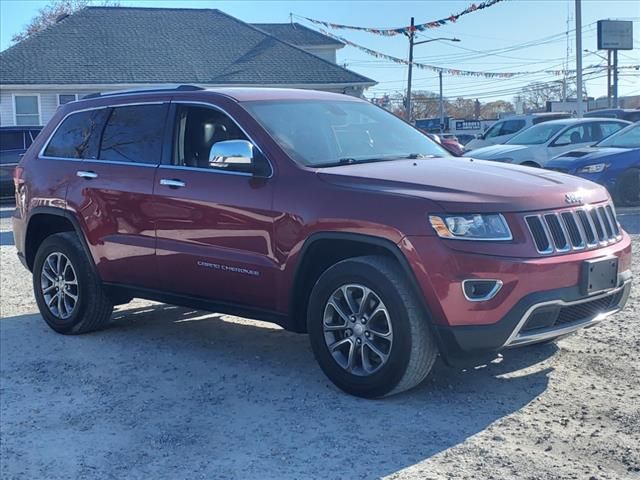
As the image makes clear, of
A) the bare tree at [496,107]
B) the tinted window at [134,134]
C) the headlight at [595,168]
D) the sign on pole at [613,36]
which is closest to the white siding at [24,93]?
the headlight at [595,168]

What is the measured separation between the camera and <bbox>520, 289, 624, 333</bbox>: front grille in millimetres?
4457

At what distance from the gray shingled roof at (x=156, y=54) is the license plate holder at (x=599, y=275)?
80.5ft

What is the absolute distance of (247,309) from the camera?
538 centimetres

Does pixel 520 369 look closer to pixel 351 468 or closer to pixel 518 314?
pixel 518 314

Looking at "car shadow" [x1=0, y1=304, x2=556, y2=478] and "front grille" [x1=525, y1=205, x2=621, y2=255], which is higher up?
"front grille" [x1=525, y1=205, x2=621, y2=255]

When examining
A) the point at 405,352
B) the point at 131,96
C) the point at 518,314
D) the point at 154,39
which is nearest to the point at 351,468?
the point at 405,352

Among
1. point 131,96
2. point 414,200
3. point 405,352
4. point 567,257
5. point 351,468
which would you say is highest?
point 131,96

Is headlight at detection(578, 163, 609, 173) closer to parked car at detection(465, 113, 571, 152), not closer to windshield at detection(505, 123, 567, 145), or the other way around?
windshield at detection(505, 123, 567, 145)

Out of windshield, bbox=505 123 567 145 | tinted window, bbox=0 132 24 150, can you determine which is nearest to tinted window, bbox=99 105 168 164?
windshield, bbox=505 123 567 145

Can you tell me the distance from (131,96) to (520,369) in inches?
142

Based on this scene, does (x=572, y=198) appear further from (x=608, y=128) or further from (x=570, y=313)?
(x=608, y=128)

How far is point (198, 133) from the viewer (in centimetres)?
593

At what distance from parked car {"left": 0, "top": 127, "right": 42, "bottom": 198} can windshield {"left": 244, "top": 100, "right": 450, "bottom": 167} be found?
15.2 metres

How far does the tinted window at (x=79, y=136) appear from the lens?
6633mm
